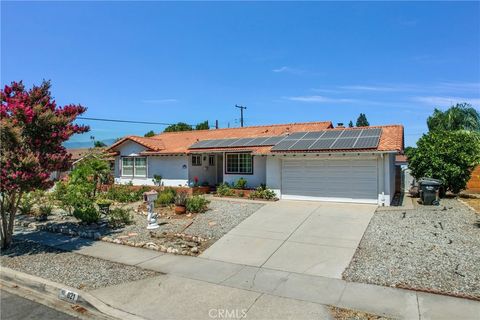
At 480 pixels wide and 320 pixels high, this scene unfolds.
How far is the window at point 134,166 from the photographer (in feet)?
76.1

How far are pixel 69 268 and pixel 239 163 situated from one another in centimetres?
1267

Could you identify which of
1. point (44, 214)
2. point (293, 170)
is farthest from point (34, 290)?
point (293, 170)

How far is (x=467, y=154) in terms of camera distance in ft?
58.1

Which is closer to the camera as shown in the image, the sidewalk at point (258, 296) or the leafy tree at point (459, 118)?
the sidewalk at point (258, 296)

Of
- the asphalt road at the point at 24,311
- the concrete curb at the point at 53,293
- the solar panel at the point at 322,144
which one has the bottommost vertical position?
the asphalt road at the point at 24,311

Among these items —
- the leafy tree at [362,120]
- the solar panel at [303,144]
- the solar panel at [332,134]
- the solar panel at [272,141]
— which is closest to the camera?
the solar panel at [303,144]

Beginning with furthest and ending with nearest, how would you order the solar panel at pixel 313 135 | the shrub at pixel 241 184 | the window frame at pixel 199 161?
the window frame at pixel 199 161 → the shrub at pixel 241 184 → the solar panel at pixel 313 135

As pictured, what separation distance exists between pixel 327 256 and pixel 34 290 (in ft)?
21.1

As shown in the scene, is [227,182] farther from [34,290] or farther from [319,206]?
[34,290]

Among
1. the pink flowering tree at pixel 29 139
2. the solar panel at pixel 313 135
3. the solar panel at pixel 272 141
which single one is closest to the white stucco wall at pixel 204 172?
the solar panel at pixel 272 141

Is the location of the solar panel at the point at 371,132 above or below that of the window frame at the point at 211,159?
above

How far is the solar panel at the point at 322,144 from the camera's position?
15.9m

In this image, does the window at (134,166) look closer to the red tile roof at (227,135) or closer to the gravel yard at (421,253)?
the red tile roof at (227,135)

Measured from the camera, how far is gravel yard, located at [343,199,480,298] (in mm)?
6953
